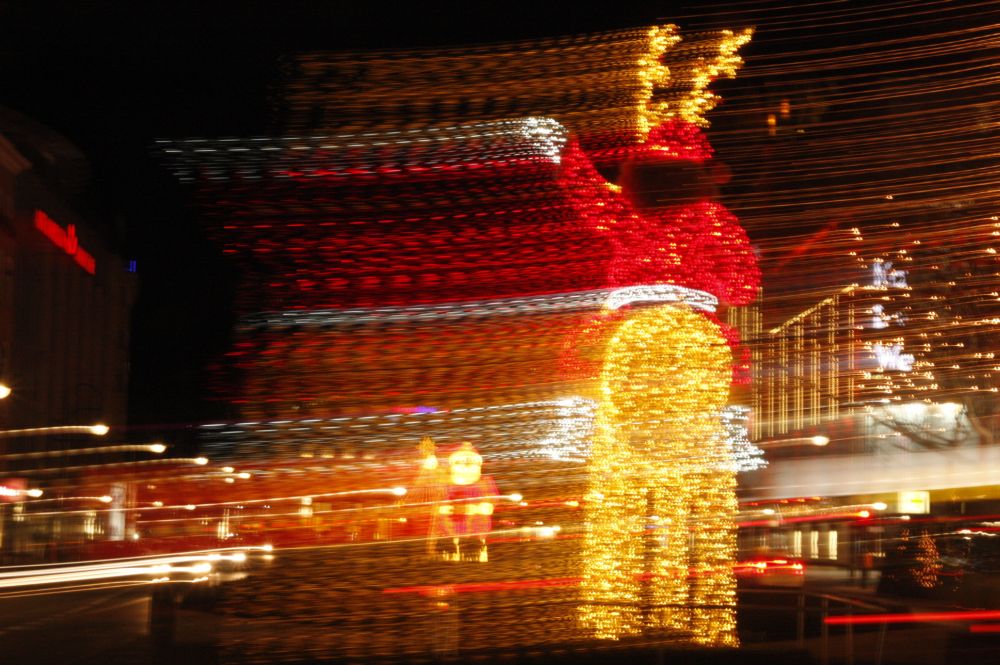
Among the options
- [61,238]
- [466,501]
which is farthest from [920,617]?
[61,238]

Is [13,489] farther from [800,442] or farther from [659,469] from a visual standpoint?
[800,442]

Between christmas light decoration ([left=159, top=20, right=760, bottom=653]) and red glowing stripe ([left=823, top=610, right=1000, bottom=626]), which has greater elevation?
christmas light decoration ([left=159, top=20, right=760, bottom=653])

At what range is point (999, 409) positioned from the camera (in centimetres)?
291

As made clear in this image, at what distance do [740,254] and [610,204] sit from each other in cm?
46

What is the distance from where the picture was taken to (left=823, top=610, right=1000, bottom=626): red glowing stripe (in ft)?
8.98

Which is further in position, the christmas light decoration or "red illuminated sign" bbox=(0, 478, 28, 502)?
"red illuminated sign" bbox=(0, 478, 28, 502)

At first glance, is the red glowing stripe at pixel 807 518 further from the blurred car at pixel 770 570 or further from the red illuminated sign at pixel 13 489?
the red illuminated sign at pixel 13 489

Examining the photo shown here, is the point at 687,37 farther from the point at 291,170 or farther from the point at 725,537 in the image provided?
the point at 725,537

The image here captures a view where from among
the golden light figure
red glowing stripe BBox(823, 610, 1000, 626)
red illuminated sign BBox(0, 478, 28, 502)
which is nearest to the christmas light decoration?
the golden light figure

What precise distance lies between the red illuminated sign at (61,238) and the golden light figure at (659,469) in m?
9.94

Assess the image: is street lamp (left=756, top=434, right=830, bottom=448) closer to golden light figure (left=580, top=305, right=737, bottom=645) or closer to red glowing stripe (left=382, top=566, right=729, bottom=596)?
golden light figure (left=580, top=305, right=737, bottom=645)

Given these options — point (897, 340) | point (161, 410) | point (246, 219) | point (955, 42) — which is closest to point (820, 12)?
point (955, 42)

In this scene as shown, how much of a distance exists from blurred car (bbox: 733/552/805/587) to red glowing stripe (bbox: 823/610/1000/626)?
18 centimetres

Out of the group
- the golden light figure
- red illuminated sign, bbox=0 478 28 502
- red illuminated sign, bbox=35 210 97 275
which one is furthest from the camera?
red illuminated sign, bbox=35 210 97 275
